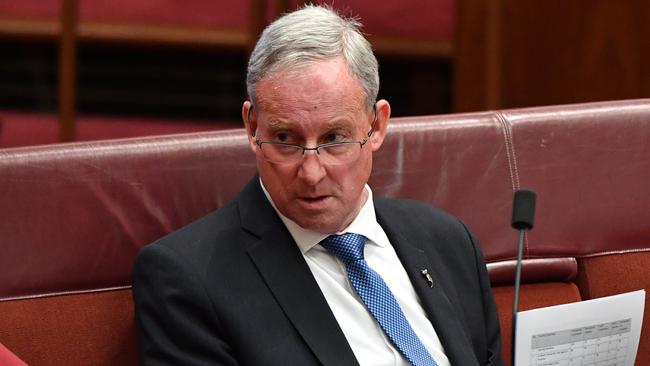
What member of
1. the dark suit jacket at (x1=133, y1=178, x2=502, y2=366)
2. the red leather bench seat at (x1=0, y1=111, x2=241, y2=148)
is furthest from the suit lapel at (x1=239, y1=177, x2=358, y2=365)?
the red leather bench seat at (x1=0, y1=111, x2=241, y2=148)

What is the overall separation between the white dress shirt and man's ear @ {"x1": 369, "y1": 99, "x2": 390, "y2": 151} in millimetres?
91

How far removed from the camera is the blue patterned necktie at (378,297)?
4.76ft

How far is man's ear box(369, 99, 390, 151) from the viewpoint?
4.92 feet

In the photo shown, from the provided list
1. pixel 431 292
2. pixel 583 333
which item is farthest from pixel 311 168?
pixel 583 333

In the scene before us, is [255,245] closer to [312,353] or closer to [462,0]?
[312,353]

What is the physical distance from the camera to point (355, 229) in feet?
4.98

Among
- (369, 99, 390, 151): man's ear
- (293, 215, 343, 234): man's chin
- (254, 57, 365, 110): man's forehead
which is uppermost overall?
(254, 57, 365, 110): man's forehead

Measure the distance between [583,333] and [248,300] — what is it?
439mm

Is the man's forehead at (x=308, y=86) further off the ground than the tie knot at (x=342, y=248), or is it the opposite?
the man's forehead at (x=308, y=86)

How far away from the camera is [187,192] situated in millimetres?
1577

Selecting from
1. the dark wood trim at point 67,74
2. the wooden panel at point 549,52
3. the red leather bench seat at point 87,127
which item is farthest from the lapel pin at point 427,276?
the red leather bench seat at point 87,127

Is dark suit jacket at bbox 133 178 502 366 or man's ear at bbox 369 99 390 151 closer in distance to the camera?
dark suit jacket at bbox 133 178 502 366

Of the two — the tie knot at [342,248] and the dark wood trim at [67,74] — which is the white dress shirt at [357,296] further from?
the dark wood trim at [67,74]

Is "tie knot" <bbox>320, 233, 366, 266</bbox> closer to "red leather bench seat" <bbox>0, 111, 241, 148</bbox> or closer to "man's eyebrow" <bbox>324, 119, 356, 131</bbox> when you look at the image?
"man's eyebrow" <bbox>324, 119, 356, 131</bbox>
